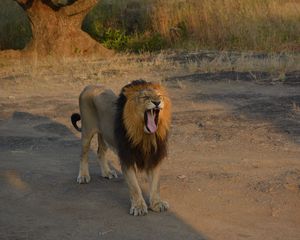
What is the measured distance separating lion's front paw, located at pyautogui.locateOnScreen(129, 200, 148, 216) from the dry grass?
11230 millimetres

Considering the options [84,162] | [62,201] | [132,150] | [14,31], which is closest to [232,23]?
[14,31]

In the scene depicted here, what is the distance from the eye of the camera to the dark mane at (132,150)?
5680 mm

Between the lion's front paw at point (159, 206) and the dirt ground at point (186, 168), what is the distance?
81 mm

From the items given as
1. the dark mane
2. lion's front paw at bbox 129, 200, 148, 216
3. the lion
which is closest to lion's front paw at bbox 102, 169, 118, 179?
the lion

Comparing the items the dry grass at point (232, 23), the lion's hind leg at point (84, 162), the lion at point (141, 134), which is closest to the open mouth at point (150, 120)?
the lion at point (141, 134)

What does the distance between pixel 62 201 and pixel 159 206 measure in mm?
975

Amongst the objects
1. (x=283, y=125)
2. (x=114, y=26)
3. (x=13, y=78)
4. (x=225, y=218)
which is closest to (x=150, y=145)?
(x=225, y=218)

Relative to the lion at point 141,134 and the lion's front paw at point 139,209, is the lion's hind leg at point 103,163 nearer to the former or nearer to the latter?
the lion at point 141,134

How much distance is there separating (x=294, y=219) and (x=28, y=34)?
17.1 metres

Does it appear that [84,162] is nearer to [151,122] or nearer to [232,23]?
[151,122]

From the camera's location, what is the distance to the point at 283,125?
8.59 metres

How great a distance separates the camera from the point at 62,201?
20.2 ft

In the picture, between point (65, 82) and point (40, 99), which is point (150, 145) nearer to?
point (40, 99)

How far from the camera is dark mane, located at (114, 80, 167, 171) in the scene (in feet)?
18.6
